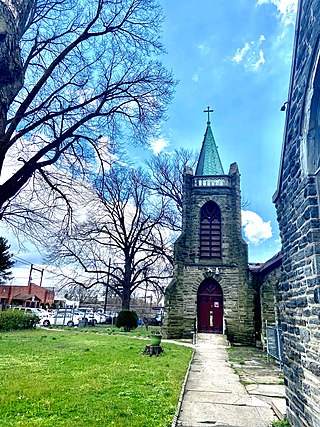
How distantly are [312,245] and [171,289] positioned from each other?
45.3 feet

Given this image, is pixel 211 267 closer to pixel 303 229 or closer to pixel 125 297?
pixel 125 297

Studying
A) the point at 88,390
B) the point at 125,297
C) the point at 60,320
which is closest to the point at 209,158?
the point at 125,297

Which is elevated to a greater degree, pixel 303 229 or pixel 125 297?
pixel 303 229

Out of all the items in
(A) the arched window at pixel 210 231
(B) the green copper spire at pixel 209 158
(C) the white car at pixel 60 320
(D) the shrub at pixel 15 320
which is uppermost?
(B) the green copper spire at pixel 209 158

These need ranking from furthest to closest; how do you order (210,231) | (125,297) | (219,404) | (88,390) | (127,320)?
(125,297), (127,320), (210,231), (88,390), (219,404)

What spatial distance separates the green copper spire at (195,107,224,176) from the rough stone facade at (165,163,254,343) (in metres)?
1.40

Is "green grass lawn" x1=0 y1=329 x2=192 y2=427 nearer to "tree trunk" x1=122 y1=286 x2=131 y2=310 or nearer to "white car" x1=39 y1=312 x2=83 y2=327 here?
"tree trunk" x1=122 y1=286 x2=131 y2=310

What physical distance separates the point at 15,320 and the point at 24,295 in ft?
112

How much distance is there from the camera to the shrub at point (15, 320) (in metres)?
18.0

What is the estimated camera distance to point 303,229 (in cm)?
389

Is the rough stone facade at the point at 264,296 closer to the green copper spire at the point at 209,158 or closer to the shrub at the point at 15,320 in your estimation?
the green copper spire at the point at 209,158

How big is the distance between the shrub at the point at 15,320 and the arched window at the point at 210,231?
40.2 feet

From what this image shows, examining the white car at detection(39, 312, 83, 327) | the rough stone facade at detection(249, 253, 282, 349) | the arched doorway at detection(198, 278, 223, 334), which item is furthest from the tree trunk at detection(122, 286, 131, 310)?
the rough stone facade at detection(249, 253, 282, 349)

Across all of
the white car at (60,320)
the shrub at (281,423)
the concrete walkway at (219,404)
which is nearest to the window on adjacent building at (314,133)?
the shrub at (281,423)
